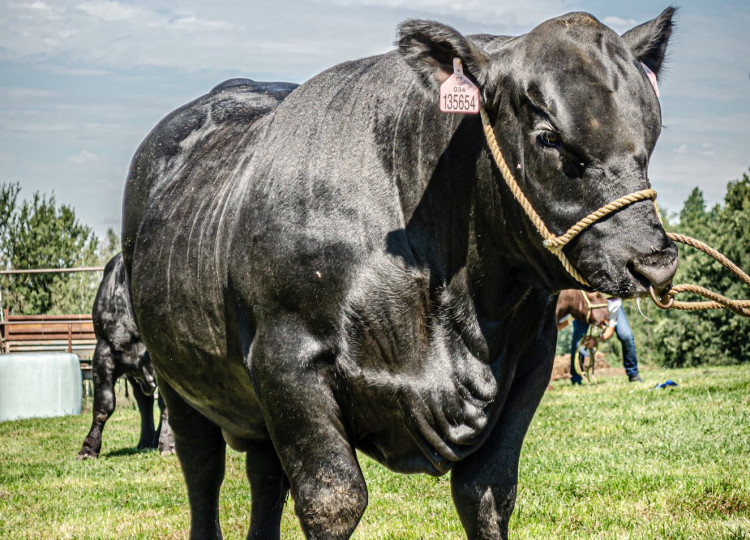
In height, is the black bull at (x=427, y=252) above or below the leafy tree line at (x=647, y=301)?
above

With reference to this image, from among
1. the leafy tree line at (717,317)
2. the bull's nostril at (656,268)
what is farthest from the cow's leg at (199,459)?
the leafy tree line at (717,317)

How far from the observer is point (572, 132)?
276 cm

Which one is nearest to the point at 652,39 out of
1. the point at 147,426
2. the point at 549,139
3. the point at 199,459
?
the point at 549,139

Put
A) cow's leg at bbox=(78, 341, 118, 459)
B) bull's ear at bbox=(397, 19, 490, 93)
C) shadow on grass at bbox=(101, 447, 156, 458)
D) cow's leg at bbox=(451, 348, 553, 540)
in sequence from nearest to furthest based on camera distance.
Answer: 1. bull's ear at bbox=(397, 19, 490, 93)
2. cow's leg at bbox=(451, 348, 553, 540)
3. shadow on grass at bbox=(101, 447, 156, 458)
4. cow's leg at bbox=(78, 341, 118, 459)

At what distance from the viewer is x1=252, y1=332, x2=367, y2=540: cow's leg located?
123 inches

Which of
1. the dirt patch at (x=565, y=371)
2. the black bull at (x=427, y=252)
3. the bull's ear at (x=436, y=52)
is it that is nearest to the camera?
the black bull at (x=427, y=252)

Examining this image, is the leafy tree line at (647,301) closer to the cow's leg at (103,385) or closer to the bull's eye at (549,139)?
the cow's leg at (103,385)

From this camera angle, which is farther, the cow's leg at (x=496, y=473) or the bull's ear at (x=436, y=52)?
the cow's leg at (x=496, y=473)

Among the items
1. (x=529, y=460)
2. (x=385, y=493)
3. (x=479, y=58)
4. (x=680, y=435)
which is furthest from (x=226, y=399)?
(x=680, y=435)

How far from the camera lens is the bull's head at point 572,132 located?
2688 mm

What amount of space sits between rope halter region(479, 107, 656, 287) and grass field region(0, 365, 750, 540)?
240cm

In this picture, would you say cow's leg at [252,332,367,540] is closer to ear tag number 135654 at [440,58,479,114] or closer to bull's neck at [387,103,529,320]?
bull's neck at [387,103,529,320]

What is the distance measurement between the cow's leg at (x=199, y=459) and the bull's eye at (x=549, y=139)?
2506 mm

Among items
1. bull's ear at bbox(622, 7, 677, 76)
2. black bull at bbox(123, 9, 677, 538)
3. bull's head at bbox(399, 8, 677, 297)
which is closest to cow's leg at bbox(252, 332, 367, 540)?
black bull at bbox(123, 9, 677, 538)
